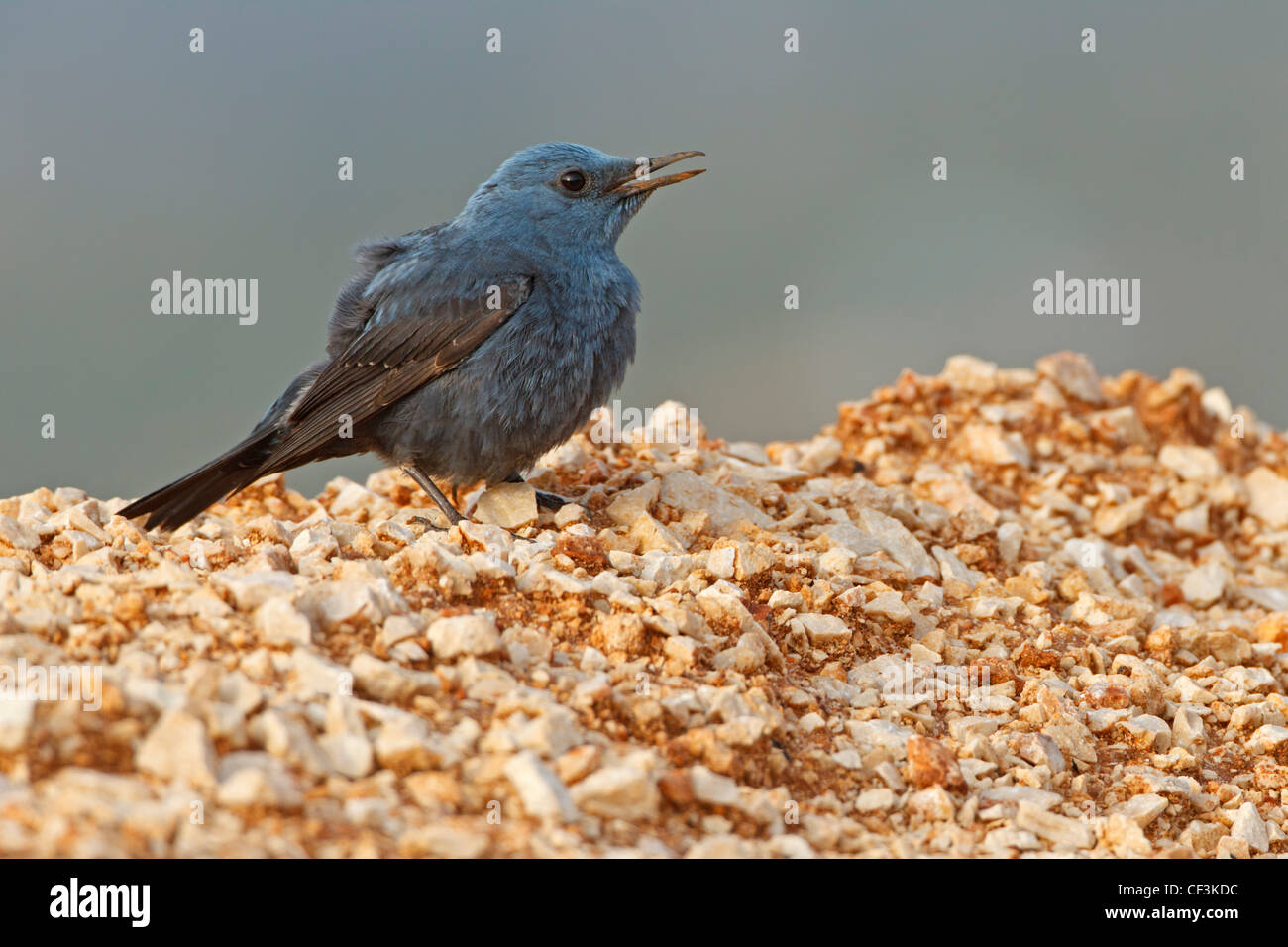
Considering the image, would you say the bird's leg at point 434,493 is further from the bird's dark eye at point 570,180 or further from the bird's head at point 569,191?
the bird's dark eye at point 570,180

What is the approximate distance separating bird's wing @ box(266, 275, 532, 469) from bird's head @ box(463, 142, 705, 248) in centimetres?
43

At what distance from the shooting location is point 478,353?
15.5 ft

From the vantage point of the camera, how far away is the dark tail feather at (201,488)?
4656 millimetres

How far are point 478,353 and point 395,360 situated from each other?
1.14ft

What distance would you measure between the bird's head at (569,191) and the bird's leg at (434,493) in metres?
1.08

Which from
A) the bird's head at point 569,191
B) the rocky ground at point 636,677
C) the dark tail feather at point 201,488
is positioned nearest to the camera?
the rocky ground at point 636,677

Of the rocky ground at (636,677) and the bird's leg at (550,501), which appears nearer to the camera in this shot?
the rocky ground at (636,677)

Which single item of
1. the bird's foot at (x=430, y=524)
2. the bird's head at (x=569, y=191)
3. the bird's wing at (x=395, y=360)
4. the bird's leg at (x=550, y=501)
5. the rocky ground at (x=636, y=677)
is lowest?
the rocky ground at (x=636, y=677)

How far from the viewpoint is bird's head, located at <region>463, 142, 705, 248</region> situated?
5.12 m

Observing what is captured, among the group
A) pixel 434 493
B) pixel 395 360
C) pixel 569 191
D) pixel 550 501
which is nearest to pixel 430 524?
pixel 434 493

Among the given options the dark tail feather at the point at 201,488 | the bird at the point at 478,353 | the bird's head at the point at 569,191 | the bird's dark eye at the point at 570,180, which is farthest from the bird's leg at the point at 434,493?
the bird's dark eye at the point at 570,180

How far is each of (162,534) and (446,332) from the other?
1306mm

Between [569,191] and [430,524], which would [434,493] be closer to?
[430,524]
